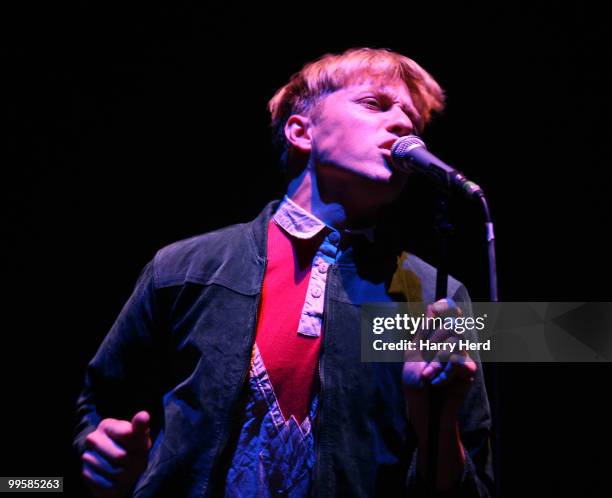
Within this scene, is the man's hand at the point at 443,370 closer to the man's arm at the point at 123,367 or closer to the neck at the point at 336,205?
the neck at the point at 336,205

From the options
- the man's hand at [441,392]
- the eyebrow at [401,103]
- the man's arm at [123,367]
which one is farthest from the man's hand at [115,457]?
the eyebrow at [401,103]

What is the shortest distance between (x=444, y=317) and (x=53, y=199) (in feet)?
5.89

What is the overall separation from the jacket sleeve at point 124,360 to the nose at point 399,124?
90cm

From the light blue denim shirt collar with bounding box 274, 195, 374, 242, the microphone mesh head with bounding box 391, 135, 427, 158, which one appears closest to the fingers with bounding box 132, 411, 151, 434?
the light blue denim shirt collar with bounding box 274, 195, 374, 242

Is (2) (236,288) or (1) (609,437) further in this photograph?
(1) (609,437)

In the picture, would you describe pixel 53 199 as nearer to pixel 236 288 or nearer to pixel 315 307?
pixel 236 288

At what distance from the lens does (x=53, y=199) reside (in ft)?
7.98

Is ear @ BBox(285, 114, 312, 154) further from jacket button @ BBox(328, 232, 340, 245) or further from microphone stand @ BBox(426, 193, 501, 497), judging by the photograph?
microphone stand @ BBox(426, 193, 501, 497)

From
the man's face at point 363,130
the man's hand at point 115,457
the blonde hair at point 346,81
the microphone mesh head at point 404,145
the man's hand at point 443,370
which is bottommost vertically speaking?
the man's hand at point 115,457

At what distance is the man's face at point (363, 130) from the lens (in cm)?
182

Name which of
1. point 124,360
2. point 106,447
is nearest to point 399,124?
point 124,360

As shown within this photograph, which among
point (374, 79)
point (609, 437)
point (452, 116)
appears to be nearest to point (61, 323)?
point (374, 79)

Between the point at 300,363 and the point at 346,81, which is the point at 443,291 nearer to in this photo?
the point at 300,363

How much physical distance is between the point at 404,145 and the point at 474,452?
0.90m
